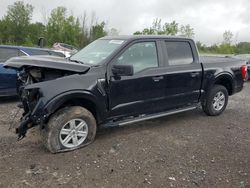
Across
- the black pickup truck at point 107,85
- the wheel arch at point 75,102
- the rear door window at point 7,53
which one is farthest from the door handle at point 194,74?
the rear door window at point 7,53

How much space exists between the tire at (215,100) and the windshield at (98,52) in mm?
2565

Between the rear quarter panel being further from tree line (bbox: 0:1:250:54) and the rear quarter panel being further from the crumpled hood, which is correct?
tree line (bbox: 0:1:250:54)

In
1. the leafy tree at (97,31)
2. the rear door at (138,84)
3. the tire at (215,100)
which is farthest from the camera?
the leafy tree at (97,31)

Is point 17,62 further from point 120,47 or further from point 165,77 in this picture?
point 165,77

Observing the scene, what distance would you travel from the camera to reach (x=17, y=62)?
4.44 metres

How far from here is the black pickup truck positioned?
4.07 m

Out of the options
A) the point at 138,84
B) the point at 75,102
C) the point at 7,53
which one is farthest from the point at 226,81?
the point at 7,53

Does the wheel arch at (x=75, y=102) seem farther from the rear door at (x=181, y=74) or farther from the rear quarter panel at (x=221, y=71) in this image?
the rear quarter panel at (x=221, y=71)

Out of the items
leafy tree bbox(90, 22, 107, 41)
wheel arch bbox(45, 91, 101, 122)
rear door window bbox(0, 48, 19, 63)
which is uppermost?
leafy tree bbox(90, 22, 107, 41)

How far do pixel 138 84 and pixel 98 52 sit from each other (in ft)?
3.05

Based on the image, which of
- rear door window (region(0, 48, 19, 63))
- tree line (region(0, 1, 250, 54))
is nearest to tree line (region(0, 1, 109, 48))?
tree line (region(0, 1, 250, 54))

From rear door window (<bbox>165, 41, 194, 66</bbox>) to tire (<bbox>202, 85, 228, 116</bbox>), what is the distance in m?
0.98

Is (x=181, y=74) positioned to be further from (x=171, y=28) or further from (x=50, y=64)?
(x=171, y=28)

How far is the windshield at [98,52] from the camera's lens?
15.2 feet
